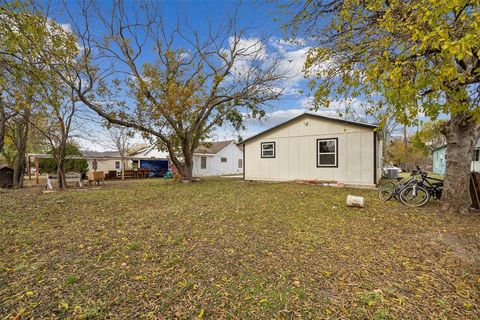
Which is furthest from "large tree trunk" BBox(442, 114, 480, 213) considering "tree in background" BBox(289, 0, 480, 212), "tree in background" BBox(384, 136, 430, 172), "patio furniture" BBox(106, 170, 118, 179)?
"tree in background" BBox(384, 136, 430, 172)

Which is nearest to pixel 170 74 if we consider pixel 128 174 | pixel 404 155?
pixel 128 174

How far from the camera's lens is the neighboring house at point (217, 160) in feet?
79.7

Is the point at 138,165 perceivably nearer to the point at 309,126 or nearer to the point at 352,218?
the point at 309,126

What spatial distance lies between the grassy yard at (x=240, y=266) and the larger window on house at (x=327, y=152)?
617cm

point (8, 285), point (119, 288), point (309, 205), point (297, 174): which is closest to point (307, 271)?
point (119, 288)

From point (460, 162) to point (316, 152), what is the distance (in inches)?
250

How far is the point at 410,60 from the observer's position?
4.02 m

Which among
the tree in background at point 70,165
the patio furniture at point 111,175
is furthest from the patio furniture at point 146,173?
the tree in background at point 70,165

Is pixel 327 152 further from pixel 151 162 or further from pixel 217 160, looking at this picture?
pixel 151 162

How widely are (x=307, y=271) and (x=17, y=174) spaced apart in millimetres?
15638

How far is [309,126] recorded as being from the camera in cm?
1216

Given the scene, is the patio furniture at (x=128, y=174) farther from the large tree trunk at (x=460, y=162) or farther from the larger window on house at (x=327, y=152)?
the large tree trunk at (x=460, y=162)

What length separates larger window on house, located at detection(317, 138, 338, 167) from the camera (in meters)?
11.4

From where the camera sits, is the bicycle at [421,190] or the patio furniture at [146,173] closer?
the bicycle at [421,190]
